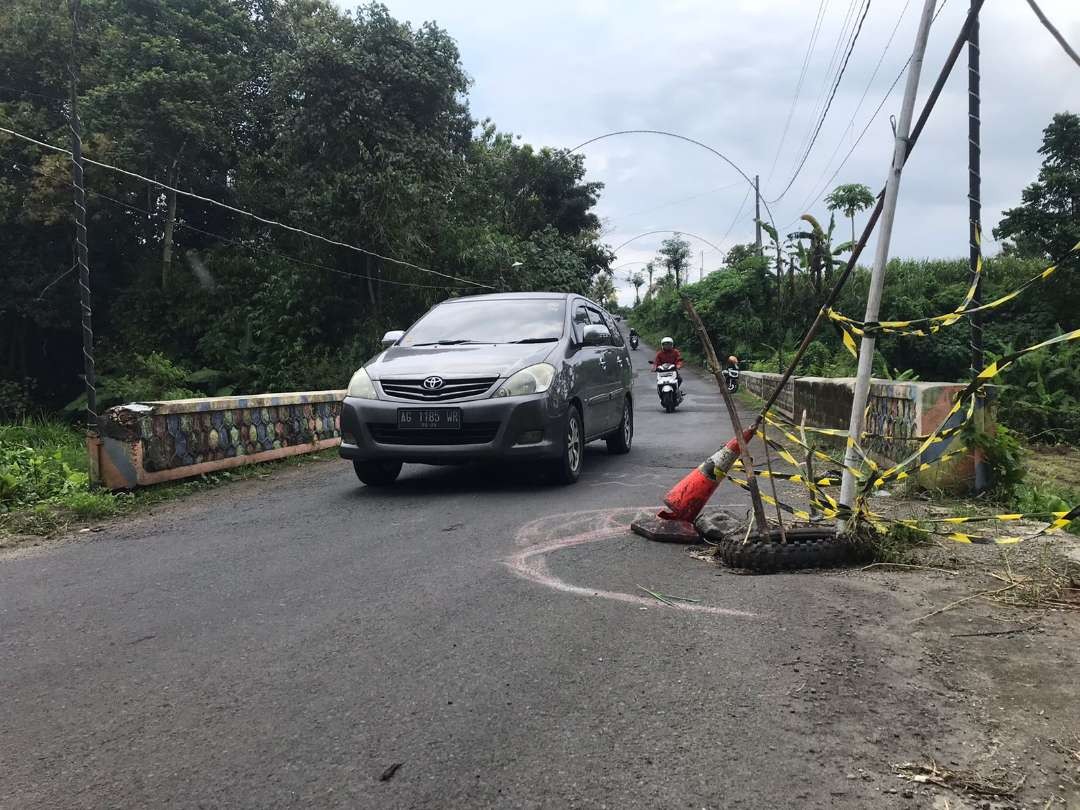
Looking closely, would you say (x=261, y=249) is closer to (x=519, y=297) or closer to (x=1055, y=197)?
(x=519, y=297)

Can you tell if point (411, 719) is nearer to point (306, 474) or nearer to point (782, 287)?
point (306, 474)

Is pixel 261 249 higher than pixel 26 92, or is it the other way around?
pixel 26 92

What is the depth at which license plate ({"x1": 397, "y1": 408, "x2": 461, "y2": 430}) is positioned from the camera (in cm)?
665

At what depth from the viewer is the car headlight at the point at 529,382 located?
675 centimetres

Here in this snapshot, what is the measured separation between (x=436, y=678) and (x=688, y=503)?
2692 millimetres

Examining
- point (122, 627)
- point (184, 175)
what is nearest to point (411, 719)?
point (122, 627)

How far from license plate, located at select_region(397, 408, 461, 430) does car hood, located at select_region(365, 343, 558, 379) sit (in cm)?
31

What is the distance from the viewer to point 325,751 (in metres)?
2.42

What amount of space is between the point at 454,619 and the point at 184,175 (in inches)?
1028

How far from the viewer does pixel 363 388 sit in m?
7.05

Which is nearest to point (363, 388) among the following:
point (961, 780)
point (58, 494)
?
point (58, 494)

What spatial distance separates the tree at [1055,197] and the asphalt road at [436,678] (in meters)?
30.6

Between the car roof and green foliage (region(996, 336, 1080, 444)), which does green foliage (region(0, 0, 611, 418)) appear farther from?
green foliage (region(996, 336, 1080, 444))

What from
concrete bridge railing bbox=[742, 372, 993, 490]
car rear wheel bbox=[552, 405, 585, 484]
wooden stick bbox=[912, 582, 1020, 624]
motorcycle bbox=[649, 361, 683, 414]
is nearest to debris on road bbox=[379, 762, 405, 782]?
wooden stick bbox=[912, 582, 1020, 624]
